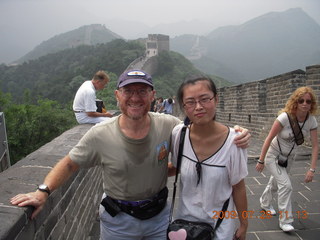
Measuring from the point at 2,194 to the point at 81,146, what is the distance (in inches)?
20.7

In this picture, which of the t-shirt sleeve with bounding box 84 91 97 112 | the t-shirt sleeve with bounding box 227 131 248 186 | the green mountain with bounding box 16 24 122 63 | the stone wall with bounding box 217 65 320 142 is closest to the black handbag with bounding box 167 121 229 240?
the t-shirt sleeve with bounding box 227 131 248 186

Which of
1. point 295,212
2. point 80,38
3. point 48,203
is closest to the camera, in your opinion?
point 48,203

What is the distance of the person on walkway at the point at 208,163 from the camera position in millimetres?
1705

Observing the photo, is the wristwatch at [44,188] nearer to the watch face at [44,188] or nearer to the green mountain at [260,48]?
the watch face at [44,188]

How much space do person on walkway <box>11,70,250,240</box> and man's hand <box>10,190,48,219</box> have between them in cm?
7

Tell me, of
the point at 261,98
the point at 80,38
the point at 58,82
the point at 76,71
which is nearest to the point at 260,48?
the point at 80,38

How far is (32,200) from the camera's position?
1.66m

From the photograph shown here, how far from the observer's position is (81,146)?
6.17ft

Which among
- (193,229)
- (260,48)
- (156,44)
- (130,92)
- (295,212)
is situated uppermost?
(260,48)

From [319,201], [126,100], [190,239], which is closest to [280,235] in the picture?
[319,201]

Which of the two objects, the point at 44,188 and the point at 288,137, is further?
the point at 288,137

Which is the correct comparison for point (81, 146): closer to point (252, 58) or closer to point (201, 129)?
point (201, 129)

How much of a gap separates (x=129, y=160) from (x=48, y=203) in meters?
0.65

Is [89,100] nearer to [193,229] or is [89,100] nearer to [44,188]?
[44,188]
